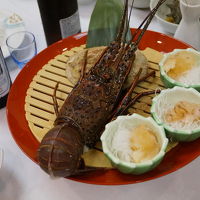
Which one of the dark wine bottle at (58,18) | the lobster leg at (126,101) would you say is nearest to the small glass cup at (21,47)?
the dark wine bottle at (58,18)

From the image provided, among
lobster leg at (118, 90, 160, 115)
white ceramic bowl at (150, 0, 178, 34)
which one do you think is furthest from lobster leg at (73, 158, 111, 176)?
white ceramic bowl at (150, 0, 178, 34)

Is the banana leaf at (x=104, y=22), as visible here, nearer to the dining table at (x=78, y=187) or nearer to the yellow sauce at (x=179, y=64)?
the yellow sauce at (x=179, y=64)

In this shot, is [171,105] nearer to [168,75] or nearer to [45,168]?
[168,75]

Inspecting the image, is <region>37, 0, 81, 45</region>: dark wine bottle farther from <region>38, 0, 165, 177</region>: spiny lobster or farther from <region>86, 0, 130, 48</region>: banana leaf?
<region>38, 0, 165, 177</region>: spiny lobster

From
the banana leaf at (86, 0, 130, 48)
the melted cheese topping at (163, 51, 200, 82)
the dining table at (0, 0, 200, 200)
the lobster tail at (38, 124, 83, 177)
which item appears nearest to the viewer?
the lobster tail at (38, 124, 83, 177)

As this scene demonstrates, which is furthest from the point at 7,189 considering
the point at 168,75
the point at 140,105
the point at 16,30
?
the point at 16,30

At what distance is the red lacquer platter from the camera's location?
37.0 inches

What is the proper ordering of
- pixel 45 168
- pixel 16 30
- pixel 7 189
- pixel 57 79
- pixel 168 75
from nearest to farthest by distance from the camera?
pixel 45 168 < pixel 7 189 < pixel 168 75 < pixel 57 79 < pixel 16 30

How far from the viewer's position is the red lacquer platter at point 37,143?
3.09ft

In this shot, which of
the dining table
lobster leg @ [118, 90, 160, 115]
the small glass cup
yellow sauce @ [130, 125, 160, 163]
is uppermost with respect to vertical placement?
the small glass cup

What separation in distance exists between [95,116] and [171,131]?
10.3 inches

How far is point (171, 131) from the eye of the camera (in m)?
0.95

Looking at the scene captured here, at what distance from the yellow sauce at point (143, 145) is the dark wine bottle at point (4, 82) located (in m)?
0.55

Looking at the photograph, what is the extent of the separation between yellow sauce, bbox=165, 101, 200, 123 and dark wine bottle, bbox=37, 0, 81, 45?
2.12ft
